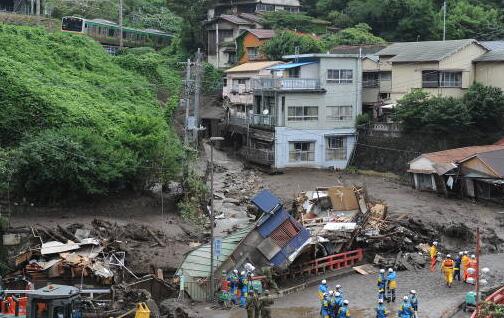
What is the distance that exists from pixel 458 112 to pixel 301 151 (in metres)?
11.6

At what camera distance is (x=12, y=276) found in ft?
80.2

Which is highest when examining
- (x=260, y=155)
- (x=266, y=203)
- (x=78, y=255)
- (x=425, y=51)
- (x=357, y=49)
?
(x=357, y=49)

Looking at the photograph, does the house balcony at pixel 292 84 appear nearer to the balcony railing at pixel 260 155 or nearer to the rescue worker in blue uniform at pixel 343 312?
the balcony railing at pixel 260 155

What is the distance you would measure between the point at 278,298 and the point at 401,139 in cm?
2398

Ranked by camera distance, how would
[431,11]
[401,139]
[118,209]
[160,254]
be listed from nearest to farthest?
1. [160,254]
2. [118,209]
3. [401,139]
4. [431,11]

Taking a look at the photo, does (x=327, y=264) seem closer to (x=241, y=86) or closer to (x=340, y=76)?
(x=340, y=76)

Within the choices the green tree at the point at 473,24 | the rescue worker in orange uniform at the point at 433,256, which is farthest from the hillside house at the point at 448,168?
the green tree at the point at 473,24

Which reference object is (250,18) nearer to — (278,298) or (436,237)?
(436,237)

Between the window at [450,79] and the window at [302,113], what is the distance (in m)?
9.29

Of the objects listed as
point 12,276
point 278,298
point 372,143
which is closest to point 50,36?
point 372,143

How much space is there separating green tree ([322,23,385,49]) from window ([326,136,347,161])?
1649 centimetres

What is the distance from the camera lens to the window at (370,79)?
52.7m

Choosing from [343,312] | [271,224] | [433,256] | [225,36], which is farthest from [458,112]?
[225,36]

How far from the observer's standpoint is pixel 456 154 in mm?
39438
